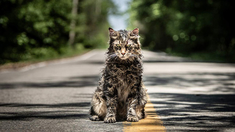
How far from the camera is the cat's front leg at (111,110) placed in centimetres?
542

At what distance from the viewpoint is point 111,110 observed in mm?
5488

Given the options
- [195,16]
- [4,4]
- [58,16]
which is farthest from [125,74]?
[58,16]

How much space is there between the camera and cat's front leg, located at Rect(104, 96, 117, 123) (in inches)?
213

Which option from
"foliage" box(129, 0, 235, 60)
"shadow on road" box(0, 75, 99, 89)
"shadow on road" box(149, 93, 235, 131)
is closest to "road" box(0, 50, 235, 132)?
"shadow on road" box(149, 93, 235, 131)

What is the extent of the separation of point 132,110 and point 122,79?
1.63 ft

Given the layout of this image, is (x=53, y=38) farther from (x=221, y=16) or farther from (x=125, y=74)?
(x=125, y=74)

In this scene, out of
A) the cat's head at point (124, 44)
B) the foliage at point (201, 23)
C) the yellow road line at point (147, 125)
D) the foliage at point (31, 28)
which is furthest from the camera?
the foliage at point (201, 23)

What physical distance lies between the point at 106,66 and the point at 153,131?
1.16 meters

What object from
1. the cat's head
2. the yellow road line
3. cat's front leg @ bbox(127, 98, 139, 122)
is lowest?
the yellow road line

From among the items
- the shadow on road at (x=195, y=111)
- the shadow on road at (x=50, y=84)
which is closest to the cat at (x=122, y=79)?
the shadow on road at (x=195, y=111)

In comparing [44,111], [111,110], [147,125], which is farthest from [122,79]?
[44,111]

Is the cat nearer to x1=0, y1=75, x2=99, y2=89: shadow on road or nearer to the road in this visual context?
the road

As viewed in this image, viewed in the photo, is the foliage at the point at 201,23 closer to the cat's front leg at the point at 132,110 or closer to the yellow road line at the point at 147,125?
the yellow road line at the point at 147,125

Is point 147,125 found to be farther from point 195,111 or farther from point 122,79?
point 195,111
